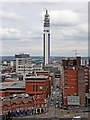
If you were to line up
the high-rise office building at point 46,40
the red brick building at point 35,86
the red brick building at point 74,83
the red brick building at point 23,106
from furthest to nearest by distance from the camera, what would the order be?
the high-rise office building at point 46,40 → the red brick building at point 35,86 → the red brick building at point 74,83 → the red brick building at point 23,106

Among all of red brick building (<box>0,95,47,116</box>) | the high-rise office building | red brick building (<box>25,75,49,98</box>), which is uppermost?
the high-rise office building

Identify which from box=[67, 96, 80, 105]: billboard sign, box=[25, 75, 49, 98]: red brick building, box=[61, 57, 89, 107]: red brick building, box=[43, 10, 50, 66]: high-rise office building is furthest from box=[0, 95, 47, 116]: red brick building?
box=[43, 10, 50, 66]: high-rise office building

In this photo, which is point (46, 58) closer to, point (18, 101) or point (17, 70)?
point (17, 70)

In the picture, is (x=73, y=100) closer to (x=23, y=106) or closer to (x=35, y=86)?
(x=35, y=86)

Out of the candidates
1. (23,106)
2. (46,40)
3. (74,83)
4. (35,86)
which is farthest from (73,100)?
(46,40)

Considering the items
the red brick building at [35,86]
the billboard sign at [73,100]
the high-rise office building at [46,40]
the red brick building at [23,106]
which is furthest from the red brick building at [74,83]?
the high-rise office building at [46,40]

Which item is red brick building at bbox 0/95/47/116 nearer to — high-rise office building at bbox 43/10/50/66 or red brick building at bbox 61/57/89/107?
red brick building at bbox 61/57/89/107

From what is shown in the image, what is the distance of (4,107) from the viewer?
25.5 metres

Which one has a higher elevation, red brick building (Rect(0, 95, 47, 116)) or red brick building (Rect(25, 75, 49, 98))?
red brick building (Rect(25, 75, 49, 98))

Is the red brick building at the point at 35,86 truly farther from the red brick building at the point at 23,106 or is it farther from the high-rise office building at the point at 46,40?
the high-rise office building at the point at 46,40

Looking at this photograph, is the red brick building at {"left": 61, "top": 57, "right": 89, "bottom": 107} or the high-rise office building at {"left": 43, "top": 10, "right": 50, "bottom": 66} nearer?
the red brick building at {"left": 61, "top": 57, "right": 89, "bottom": 107}

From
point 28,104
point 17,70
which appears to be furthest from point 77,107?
point 17,70

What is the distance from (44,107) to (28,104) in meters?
2.01

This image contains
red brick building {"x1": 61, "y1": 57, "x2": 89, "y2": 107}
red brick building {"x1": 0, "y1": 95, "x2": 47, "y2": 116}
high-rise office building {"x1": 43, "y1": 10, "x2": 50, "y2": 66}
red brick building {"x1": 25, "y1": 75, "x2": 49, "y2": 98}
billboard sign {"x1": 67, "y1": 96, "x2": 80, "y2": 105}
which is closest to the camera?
red brick building {"x1": 0, "y1": 95, "x2": 47, "y2": 116}
